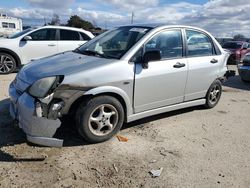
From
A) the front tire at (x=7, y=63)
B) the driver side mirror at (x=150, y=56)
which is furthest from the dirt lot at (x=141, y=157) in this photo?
the front tire at (x=7, y=63)

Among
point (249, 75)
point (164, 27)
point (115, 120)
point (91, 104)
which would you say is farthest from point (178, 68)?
point (249, 75)

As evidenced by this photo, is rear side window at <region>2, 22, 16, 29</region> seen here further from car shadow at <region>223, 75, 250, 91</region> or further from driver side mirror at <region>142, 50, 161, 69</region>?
driver side mirror at <region>142, 50, 161, 69</region>

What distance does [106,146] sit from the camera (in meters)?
4.21

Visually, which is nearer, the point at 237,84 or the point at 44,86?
the point at 44,86

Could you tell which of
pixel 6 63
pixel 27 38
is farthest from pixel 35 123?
pixel 27 38

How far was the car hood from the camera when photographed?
13.0 feet

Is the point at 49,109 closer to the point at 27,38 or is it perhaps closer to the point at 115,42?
the point at 115,42

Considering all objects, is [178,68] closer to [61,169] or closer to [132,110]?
[132,110]

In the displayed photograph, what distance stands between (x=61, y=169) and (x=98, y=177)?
47 centimetres

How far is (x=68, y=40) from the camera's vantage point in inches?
406

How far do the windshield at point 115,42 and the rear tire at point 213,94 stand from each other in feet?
6.77

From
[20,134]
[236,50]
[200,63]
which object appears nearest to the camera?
[20,134]

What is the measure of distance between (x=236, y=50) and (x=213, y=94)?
12.3 metres

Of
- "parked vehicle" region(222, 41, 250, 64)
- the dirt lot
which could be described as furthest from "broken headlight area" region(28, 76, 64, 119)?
"parked vehicle" region(222, 41, 250, 64)
